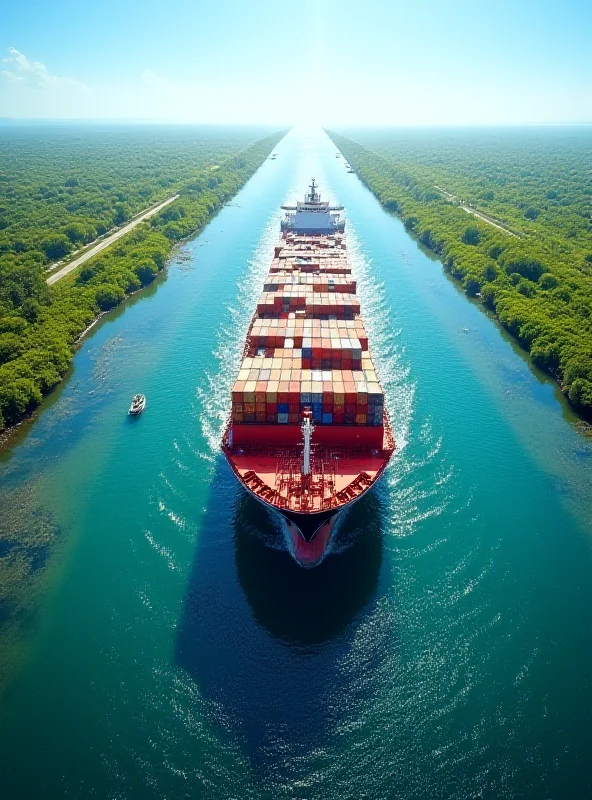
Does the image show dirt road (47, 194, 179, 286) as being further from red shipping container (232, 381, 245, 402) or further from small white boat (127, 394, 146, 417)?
red shipping container (232, 381, 245, 402)

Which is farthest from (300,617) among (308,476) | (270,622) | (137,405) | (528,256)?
(528,256)

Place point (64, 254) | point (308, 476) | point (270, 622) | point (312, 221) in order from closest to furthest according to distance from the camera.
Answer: point (270, 622), point (308, 476), point (64, 254), point (312, 221)

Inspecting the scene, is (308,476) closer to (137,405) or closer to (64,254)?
(137,405)

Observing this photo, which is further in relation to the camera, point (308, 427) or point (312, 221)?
point (312, 221)

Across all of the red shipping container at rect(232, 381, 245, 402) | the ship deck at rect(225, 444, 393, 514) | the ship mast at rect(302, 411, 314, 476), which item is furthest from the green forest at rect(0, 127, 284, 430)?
the ship mast at rect(302, 411, 314, 476)

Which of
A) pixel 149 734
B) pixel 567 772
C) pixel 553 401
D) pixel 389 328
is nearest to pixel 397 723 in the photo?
pixel 567 772

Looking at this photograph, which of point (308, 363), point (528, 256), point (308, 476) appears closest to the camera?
point (308, 476)

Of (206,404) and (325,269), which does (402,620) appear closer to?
(206,404)
